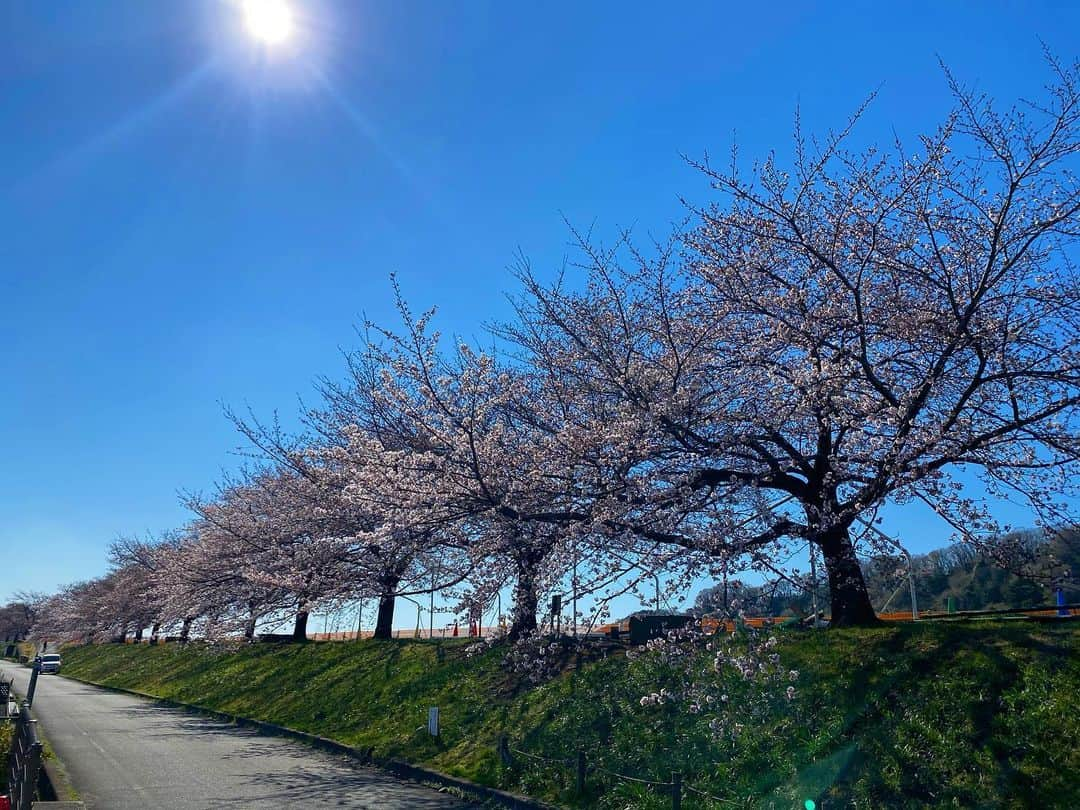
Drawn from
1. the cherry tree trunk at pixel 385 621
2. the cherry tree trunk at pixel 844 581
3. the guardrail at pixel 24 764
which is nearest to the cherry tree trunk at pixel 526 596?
the cherry tree trunk at pixel 844 581

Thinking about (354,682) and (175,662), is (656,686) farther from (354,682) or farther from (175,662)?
(175,662)

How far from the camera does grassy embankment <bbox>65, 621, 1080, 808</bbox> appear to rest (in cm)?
748

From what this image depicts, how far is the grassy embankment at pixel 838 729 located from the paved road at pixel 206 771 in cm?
98

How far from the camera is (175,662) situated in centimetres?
3672

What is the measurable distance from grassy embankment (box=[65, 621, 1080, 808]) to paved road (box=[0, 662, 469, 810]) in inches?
38.7

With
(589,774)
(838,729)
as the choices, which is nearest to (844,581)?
(838,729)

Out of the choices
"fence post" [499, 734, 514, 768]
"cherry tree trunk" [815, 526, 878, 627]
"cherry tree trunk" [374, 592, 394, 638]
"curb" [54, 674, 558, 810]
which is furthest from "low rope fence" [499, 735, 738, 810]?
"cherry tree trunk" [374, 592, 394, 638]

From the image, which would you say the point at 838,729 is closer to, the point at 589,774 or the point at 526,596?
the point at 589,774

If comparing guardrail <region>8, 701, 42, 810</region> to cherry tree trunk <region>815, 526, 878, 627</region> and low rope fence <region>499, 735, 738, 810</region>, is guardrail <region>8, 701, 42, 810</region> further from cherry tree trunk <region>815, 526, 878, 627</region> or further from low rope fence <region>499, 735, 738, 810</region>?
cherry tree trunk <region>815, 526, 878, 627</region>

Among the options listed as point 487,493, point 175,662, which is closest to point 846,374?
point 487,493

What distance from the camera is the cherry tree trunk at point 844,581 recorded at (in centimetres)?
1012

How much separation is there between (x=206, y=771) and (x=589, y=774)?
6.52m

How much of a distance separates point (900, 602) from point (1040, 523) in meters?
28.3

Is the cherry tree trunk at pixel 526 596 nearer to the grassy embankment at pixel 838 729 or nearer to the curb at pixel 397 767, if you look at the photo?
the grassy embankment at pixel 838 729
